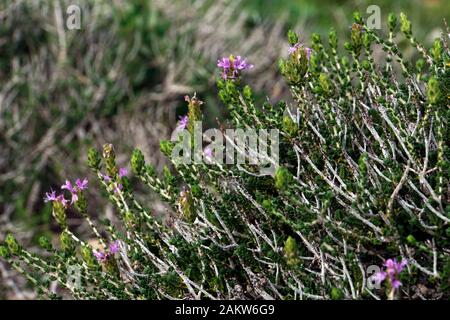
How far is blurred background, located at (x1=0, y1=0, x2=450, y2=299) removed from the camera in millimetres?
4422

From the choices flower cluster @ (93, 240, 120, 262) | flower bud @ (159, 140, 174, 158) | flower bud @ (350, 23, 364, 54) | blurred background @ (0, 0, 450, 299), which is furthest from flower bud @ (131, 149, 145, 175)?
blurred background @ (0, 0, 450, 299)

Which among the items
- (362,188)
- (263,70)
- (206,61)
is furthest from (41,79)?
(362,188)

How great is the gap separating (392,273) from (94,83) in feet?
10.8

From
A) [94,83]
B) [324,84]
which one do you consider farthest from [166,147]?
[94,83]

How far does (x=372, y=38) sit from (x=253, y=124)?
455 mm

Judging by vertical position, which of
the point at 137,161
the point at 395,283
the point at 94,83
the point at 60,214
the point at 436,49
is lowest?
the point at 395,283

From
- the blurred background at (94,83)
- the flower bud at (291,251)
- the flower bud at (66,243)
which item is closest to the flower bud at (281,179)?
the flower bud at (291,251)

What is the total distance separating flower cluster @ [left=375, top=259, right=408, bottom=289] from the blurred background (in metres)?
2.25

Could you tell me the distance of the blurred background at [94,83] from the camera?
442 cm

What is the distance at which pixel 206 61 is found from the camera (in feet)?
16.9

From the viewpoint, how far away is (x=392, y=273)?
5.70 ft

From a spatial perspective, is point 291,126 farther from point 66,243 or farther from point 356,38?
point 66,243

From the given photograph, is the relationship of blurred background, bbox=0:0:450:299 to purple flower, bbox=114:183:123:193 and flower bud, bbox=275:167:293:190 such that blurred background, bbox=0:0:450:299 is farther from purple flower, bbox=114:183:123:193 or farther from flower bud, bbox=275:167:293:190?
flower bud, bbox=275:167:293:190
